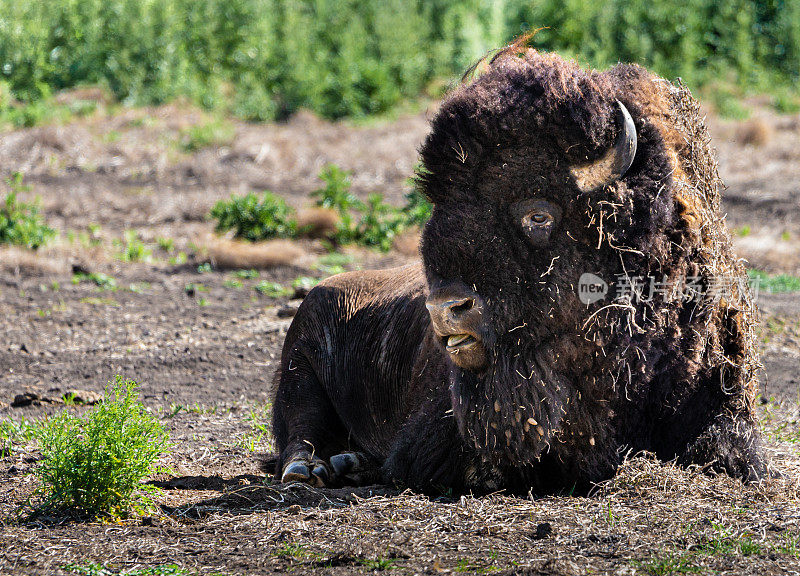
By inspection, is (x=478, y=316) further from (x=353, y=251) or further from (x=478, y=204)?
(x=353, y=251)

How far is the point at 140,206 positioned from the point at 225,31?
33.8 feet

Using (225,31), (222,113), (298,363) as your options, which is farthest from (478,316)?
(225,31)

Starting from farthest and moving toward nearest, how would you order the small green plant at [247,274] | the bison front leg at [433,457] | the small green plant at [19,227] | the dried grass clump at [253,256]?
1. the small green plant at [19,227]
2. the dried grass clump at [253,256]
3. the small green plant at [247,274]
4. the bison front leg at [433,457]

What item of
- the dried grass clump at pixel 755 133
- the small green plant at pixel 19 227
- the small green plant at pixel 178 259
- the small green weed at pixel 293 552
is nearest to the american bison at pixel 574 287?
the small green weed at pixel 293 552

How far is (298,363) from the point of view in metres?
5.72

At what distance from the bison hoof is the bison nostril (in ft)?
4.83

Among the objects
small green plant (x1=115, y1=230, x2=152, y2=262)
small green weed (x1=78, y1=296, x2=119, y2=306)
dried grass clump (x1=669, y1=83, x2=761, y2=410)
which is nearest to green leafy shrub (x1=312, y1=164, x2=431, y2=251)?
small green plant (x1=115, y1=230, x2=152, y2=262)

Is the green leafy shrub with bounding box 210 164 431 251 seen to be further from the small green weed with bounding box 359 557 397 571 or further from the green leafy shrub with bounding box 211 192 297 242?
the small green weed with bounding box 359 557 397 571

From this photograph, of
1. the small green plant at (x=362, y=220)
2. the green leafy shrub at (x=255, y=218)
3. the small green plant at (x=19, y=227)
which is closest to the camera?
the small green plant at (x=19, y=227)

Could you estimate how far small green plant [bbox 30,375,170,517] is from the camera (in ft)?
13.3

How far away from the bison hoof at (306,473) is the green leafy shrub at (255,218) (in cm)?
688

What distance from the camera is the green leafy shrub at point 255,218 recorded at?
1163 centimetres
